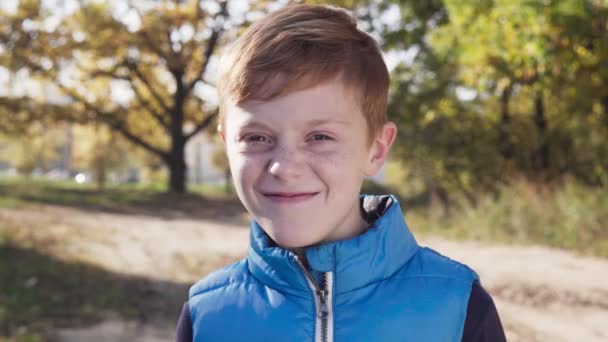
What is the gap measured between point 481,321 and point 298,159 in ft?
1.77

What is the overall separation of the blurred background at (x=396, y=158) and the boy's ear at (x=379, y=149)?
0.88ft

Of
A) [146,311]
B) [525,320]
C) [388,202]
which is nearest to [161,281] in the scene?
[146,311]

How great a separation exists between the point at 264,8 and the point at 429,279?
48.5 ft

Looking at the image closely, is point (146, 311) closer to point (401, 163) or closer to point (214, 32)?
point (401, 163)

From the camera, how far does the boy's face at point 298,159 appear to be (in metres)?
1.49

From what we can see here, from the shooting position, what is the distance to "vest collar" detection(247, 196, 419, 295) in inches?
59.7

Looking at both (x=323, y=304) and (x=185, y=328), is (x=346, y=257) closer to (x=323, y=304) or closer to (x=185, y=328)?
(x=323, y=304)

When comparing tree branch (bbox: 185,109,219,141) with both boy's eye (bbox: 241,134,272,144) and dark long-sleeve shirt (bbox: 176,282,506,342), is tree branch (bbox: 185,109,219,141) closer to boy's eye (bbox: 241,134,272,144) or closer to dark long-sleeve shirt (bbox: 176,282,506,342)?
boy's eye (bbox: 241,134,272,144)

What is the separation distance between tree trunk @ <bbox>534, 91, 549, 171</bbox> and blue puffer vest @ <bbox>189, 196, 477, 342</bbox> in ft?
38.9

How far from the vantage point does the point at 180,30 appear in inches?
655

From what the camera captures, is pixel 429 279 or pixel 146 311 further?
pixel 146 311

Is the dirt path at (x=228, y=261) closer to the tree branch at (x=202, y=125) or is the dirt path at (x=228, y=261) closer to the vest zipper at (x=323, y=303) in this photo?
the vest zipper at (x=323, y=303)

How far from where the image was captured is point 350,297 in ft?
5.08

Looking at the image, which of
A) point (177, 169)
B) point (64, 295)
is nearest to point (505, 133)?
point (177, 169)
